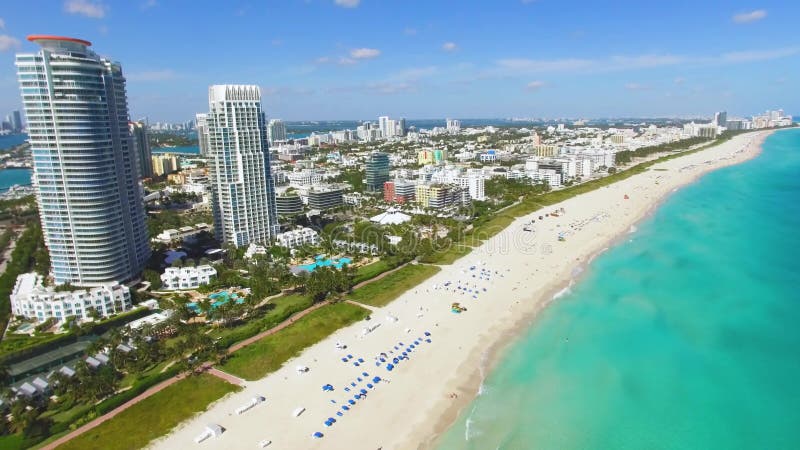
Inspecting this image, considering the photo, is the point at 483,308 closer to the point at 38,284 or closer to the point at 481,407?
the point at 481,407

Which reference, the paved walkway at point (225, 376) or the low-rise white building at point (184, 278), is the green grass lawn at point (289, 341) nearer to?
the paved walkway at point (225, 376)

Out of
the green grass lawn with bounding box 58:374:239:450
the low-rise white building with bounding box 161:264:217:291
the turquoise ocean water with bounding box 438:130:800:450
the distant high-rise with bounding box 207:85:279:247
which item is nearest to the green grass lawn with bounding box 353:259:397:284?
the low-rise white building with bounding box 161:264:217:291

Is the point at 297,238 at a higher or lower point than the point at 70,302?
higher

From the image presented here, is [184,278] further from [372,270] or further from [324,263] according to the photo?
[372,270]

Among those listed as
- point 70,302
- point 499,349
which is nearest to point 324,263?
point 70,302

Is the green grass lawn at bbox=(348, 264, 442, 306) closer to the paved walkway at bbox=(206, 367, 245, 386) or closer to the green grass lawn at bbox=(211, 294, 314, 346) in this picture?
the green grass lawn at bbox=(211, 294, 314, 346)

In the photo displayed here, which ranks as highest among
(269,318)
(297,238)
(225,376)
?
(297,238)
